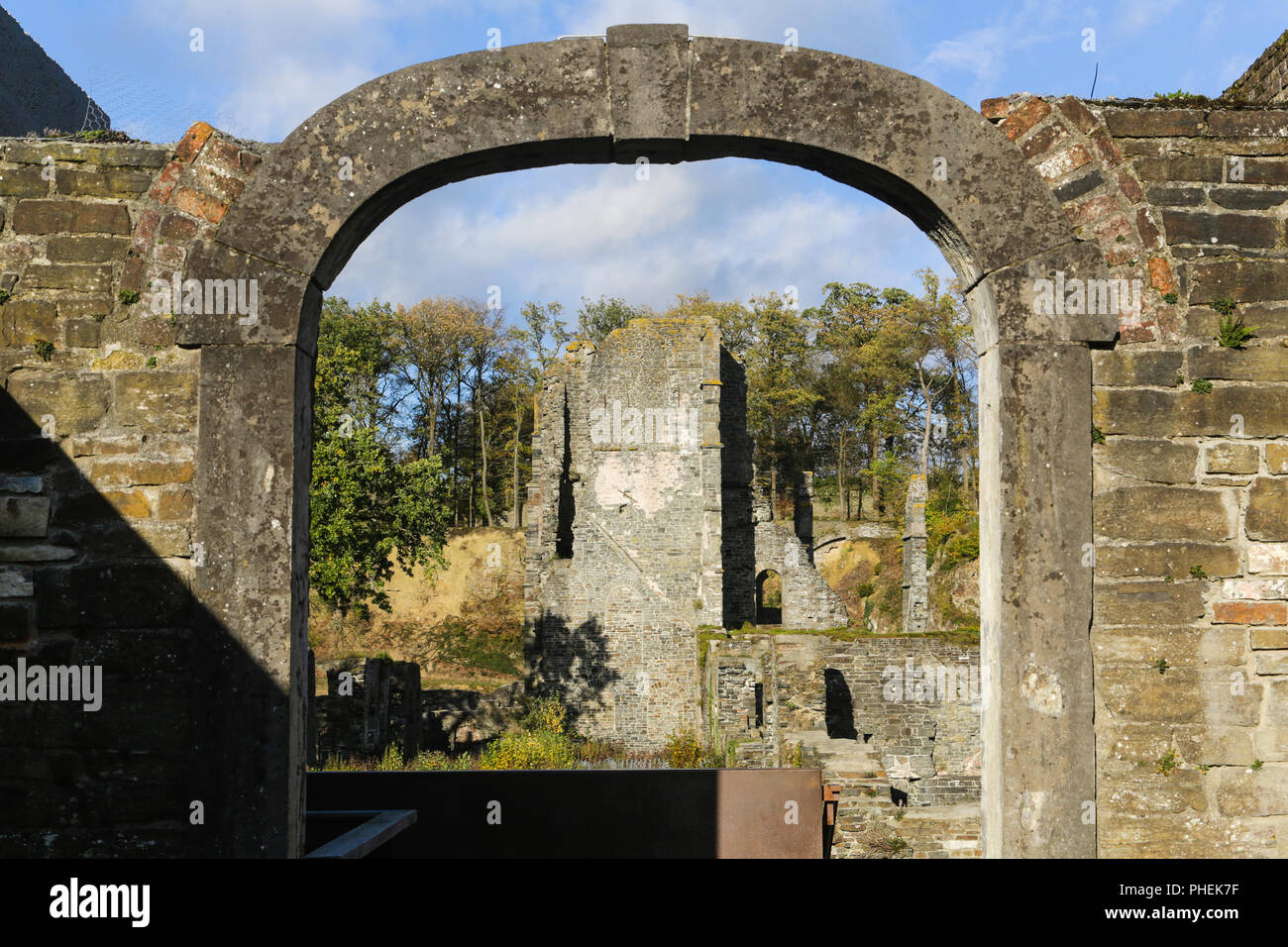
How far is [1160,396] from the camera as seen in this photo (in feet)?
12.3

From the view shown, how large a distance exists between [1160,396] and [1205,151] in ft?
3.37

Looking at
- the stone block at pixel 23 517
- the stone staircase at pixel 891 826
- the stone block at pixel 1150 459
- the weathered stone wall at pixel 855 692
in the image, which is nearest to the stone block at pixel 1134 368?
the stone block at pixel 1150 459

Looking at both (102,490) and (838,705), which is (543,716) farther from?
(102,490)

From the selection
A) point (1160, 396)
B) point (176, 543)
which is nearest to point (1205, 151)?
point (1160, 396)

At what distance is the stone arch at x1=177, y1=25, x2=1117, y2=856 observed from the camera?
11.9 feet

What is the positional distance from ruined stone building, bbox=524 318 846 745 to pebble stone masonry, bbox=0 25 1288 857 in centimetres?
1595

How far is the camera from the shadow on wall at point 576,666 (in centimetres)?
1980

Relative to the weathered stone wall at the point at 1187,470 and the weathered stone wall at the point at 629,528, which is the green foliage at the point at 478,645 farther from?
the weathered stone wall at the point at 1187,470

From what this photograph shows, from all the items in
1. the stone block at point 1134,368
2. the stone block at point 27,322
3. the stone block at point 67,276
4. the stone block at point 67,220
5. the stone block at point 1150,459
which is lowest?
the stone block at point 1150,459

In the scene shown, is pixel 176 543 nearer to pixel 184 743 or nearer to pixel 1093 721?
pixel 184 743

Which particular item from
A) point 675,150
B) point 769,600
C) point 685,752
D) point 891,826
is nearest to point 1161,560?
point 675,150

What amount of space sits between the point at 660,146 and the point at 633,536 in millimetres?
16916

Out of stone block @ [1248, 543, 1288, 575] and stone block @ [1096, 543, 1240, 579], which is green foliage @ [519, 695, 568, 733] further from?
stone block @ [1248, 543, 1288, 575]
